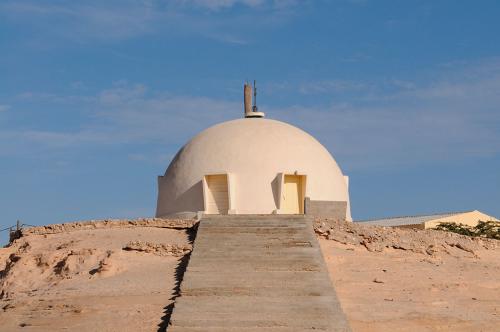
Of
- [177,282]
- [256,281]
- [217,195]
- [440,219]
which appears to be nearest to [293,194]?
[217,195]

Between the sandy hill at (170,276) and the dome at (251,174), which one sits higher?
the dome at (251,174)

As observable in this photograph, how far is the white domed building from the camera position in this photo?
22.6 m

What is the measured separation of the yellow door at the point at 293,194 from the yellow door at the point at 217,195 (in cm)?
167

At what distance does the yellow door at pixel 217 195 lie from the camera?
22.9 m

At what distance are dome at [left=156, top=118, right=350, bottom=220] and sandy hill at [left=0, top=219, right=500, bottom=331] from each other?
3666 mm

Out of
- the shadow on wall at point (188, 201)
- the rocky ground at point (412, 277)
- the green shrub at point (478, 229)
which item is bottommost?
the rocky ground at point (412, 277)

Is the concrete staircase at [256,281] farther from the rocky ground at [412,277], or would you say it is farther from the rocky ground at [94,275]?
the rocky ground at [412,277]

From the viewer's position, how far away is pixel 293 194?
23109 mm

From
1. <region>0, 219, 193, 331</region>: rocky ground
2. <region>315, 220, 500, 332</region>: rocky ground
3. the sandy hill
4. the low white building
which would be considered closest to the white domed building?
<region>315, 220, 500, 332</region>: rocky ground

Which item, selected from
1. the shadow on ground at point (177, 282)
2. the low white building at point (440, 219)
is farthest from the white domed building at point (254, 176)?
the low white building at point (440, 219)

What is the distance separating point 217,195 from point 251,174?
3.67 ft

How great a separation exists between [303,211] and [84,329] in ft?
32.4

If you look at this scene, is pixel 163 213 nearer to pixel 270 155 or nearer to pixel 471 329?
pixel 270 155

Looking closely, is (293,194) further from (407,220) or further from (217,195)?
(407,220)
